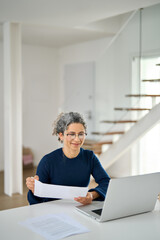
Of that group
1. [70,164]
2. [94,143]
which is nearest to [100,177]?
[70,164]

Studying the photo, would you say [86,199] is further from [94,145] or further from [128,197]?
[94,145]

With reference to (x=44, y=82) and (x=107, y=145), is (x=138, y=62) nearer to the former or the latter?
(x=107, y=145)

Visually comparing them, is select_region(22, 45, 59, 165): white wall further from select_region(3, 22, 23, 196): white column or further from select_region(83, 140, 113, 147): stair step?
select_region(3, 22, 23, 196): white column

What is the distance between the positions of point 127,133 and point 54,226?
3645mm

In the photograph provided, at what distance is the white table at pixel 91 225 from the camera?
1669 mm

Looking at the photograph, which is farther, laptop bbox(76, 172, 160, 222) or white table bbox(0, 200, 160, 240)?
laptop bbox(76, 172, 160, 222)

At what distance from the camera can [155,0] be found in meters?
3.82

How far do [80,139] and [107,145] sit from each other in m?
3.43

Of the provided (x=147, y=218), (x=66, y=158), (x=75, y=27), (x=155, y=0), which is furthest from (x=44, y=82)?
(x=147, y=218)

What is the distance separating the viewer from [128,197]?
1903mm

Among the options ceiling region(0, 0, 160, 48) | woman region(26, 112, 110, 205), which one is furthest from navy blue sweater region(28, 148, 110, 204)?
ceiling region(0, 0, 160, 48)

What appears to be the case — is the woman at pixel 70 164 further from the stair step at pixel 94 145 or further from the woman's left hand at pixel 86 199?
the stair step at pixel 94 145

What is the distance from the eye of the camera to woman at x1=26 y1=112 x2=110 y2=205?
2383 millimetres

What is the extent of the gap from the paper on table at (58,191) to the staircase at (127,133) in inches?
111
